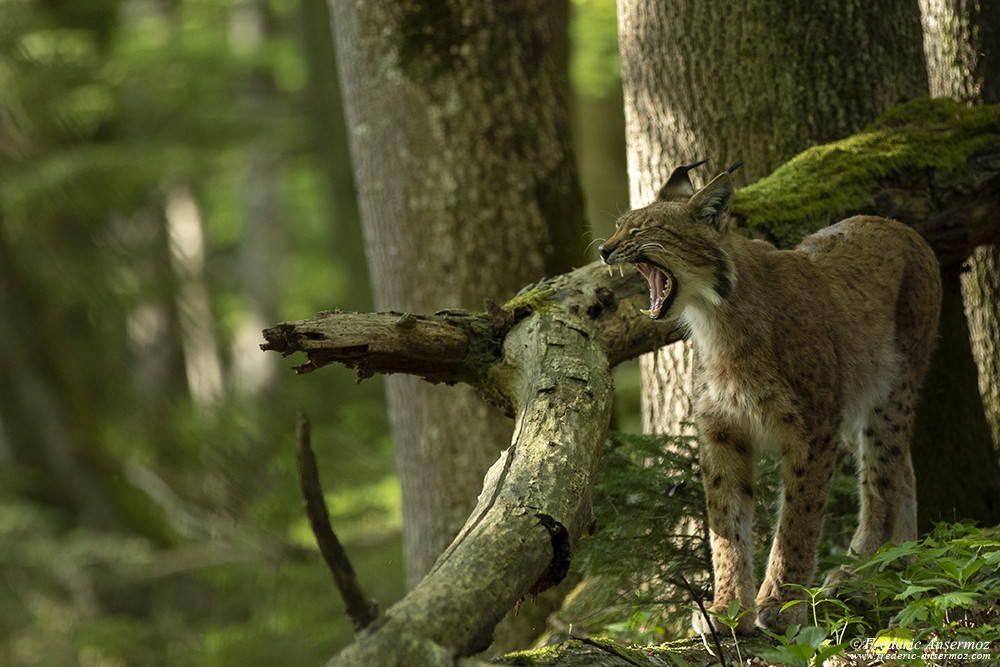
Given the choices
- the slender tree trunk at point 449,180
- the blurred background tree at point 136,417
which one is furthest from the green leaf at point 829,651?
the blurred background tree at point 136,417

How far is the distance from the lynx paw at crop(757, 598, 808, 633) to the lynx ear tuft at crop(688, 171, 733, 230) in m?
1.49

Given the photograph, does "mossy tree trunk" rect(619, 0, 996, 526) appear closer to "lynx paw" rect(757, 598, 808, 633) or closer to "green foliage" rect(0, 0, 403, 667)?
"lynx paw" rect(757, 598, 808, 633)

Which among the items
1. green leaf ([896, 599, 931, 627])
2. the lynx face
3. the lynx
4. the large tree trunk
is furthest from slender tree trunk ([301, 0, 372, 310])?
green leaf ([896, 599, 931, 627])

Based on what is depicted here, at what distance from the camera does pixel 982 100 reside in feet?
18.5

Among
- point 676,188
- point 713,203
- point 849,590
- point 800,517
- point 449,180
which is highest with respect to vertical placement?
point 449,180

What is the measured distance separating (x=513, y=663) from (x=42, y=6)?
41.4ft

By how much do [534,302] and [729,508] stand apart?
1.19 meters

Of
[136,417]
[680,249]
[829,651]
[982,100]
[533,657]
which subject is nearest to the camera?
[829,651]

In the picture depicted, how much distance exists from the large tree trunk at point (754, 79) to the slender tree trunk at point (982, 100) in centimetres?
61

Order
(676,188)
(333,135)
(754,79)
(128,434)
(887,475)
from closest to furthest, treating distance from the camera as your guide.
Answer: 1. (676,188)
2. (887,475)
3. (754,79)
4. (128,434)
5. (333,135)

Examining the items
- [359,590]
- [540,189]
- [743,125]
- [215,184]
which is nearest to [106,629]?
[540,189]

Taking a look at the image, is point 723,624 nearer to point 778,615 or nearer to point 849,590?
point 778,615

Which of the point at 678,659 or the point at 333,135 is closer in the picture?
the point at 678,659

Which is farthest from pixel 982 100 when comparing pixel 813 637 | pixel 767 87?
pixel 813 637
